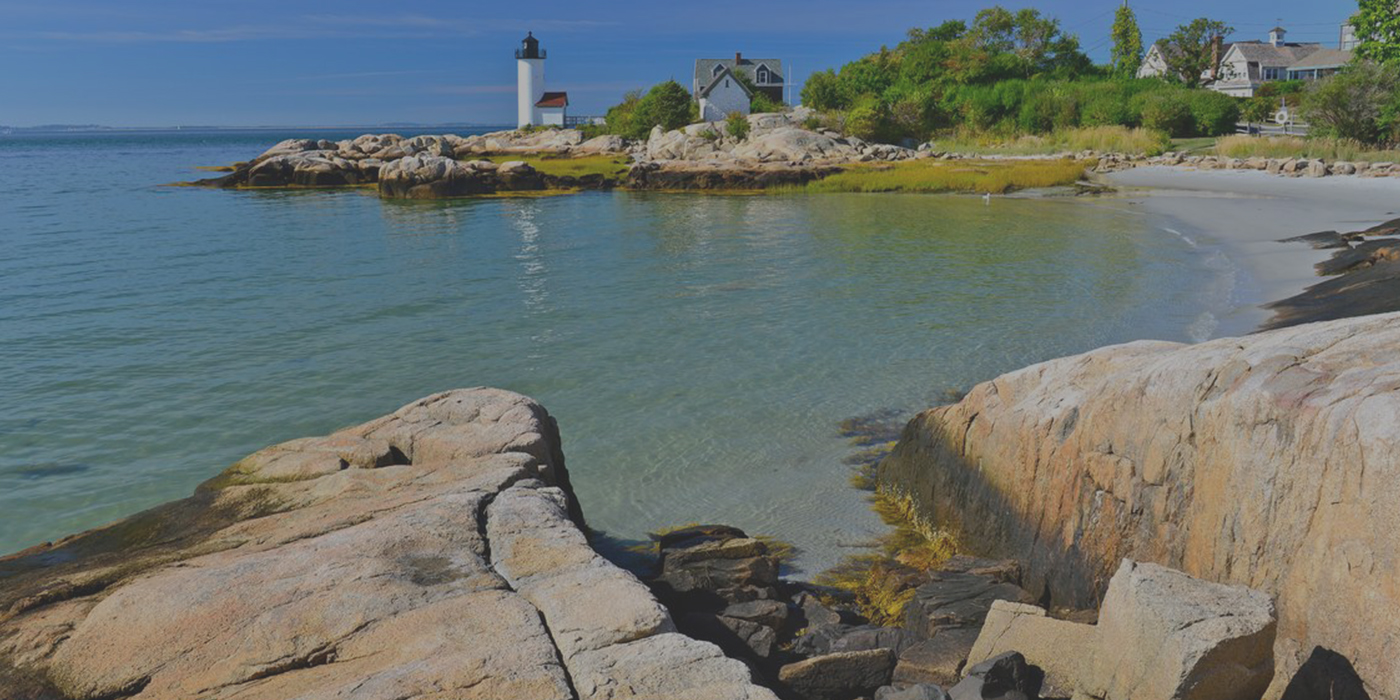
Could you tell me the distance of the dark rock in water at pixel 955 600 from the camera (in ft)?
20.5

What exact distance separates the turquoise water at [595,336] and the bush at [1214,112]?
27223mm

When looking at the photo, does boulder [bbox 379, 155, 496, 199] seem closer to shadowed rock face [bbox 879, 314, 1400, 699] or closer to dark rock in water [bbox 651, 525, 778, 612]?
dark rock in water [bbox 651, 525, 778, 612]

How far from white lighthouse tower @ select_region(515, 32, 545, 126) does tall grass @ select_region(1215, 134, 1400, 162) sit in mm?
78777

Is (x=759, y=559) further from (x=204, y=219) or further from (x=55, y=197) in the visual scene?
(x=55, y=197)

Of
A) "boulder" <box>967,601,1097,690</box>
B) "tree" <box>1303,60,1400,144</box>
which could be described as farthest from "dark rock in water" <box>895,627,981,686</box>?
"tree" <box>1303,60,1400,144</box>

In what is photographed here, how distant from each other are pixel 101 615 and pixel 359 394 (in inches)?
361

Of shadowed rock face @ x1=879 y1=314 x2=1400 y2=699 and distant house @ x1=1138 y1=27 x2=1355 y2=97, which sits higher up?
distant house @ x1=1138 y1=27 x2=1355 y2=97

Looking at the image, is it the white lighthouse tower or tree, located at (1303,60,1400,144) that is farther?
the white lighthouse tower

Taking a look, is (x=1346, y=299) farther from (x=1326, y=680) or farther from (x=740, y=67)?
(x=740, y=67)

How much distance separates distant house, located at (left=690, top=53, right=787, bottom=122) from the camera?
81.5m

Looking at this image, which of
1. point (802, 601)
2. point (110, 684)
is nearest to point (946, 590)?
point (802, 601)

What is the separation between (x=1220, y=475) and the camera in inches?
221

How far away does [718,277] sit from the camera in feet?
79.6

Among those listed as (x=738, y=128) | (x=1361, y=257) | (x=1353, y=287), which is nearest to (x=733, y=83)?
(x=738, y=128)
